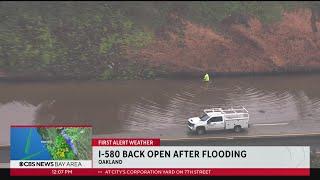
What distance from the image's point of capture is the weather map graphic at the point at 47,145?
21125 mm

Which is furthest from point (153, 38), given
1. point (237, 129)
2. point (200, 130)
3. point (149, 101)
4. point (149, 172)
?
point (149, 172)

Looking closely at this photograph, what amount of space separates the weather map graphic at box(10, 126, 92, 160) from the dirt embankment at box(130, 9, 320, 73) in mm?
14869

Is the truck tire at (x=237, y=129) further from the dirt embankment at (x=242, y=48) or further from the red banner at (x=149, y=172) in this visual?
the dirt embankment at (x=242, y=48)

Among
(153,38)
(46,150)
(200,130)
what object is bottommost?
(46,150)

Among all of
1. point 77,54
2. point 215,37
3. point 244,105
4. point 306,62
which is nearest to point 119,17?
point 77,54

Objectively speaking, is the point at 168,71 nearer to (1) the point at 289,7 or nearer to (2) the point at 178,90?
(2) the point at 178,90

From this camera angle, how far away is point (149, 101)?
104 feet

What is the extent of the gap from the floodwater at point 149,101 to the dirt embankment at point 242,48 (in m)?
1.25

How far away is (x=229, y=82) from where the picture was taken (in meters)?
34.7

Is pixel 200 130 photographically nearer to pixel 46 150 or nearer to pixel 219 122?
pixel 219 122

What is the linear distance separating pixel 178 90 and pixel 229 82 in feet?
13.4

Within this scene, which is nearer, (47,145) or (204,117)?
(47,145)

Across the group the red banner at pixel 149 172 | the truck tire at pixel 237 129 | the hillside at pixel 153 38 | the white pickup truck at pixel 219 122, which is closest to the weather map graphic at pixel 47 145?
the red banner at pixel 149 172

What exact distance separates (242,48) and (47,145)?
808 inches
